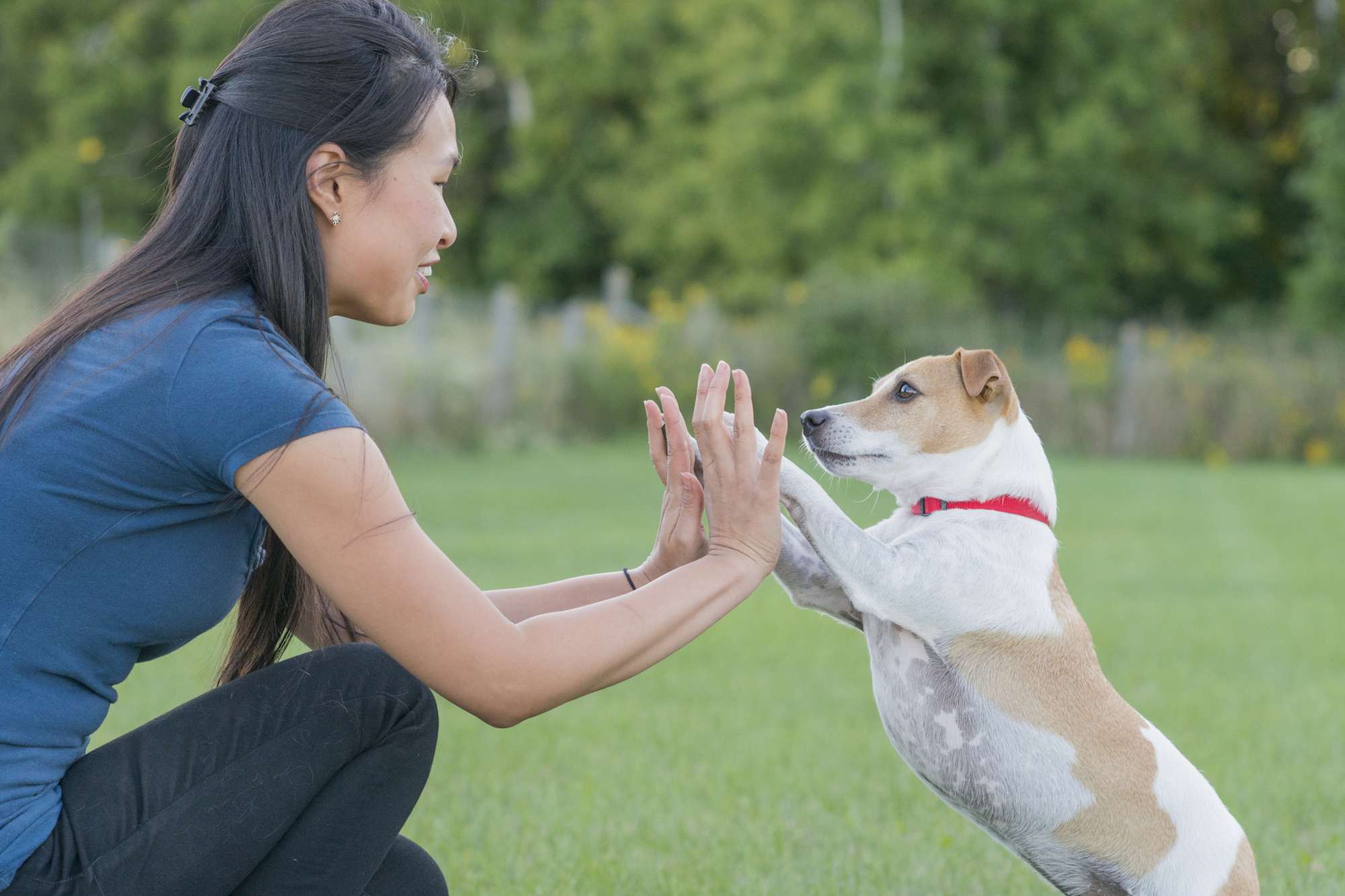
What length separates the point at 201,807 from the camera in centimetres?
209

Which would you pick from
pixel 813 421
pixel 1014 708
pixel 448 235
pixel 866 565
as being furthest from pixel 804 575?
pixel 448 235

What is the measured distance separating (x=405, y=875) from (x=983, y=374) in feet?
5.22

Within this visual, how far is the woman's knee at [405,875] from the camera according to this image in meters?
2.59

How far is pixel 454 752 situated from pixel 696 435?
2752mm

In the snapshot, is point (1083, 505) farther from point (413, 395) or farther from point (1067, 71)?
point (1067, 71)

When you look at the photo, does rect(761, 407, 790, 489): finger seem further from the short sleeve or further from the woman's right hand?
the short sleeve

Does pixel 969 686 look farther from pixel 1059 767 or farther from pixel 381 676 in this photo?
pixel 381 676

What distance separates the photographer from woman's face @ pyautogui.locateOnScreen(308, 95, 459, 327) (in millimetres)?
2090

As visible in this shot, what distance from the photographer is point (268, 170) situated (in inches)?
79.7

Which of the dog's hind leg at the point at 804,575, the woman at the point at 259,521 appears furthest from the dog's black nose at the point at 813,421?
the woman at the point at 259,521

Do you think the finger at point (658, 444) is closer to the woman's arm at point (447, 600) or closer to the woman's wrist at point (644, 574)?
the woman's wrist at point (644, 574)

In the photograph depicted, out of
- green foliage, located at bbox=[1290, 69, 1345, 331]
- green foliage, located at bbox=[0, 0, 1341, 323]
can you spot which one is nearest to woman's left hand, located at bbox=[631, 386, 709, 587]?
green foliage, located at bbox=[0, 0, 1341, 323]

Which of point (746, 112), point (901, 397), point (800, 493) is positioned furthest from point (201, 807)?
point (746, 112)

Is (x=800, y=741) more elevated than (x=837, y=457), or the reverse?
(x=837, y=457)
